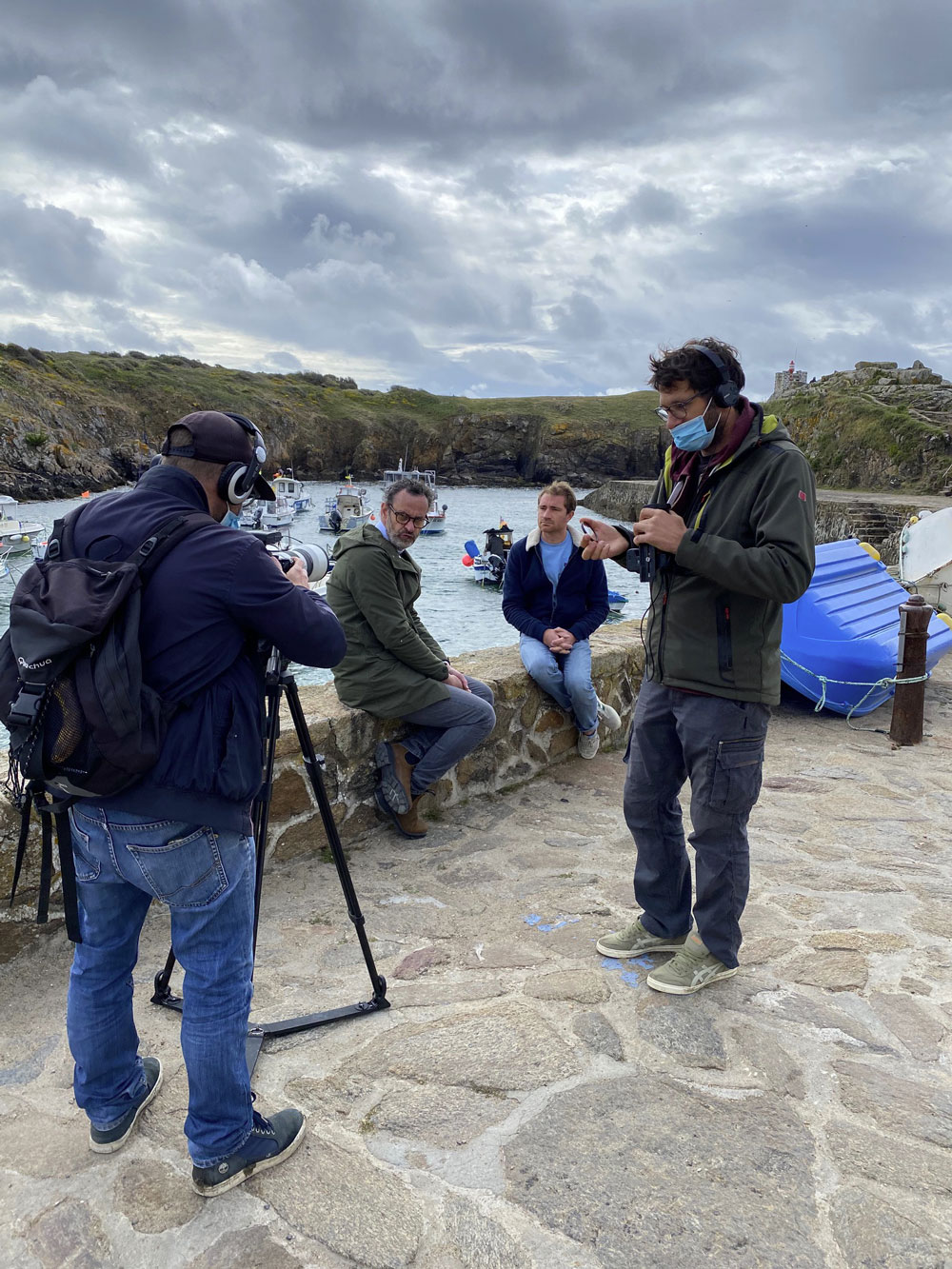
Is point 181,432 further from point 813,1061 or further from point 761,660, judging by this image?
point 813,1061

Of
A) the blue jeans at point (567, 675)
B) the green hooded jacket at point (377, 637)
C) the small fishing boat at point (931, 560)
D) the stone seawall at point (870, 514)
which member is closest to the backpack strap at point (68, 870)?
the green hooded jacket at point (377, 637)

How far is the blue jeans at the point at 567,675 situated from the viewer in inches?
199

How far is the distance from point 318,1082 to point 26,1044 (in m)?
0.97

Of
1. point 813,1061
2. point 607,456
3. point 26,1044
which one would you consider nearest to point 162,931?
point 26,1044

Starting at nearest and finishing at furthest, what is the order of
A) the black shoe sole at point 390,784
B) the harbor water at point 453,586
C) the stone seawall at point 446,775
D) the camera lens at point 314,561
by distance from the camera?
the camera lens at point 314,561, the stone seawall at point 446,775, the black shoe sole at point 390,784, the harbor water at point 453,586

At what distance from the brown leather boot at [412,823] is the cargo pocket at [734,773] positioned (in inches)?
77.6

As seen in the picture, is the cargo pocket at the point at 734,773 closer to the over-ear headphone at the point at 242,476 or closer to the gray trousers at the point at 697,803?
the gray trousers at the point at 697,803

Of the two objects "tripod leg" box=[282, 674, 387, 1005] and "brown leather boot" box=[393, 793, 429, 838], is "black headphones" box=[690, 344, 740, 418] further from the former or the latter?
"brown leather boot" box=[393, 793, 429, 838]

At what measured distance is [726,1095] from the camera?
222 centimetres

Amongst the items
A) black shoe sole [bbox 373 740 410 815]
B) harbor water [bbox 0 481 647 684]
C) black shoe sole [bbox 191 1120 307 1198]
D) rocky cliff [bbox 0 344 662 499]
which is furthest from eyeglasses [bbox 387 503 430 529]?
rocky cliff [bbox 0 344 662 499]

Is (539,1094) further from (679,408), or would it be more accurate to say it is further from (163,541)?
(679,408)

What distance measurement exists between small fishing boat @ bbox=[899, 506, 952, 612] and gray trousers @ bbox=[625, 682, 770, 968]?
26.4 ft

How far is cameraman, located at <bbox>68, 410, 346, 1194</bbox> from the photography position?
172cm

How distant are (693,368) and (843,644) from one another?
4833mm
